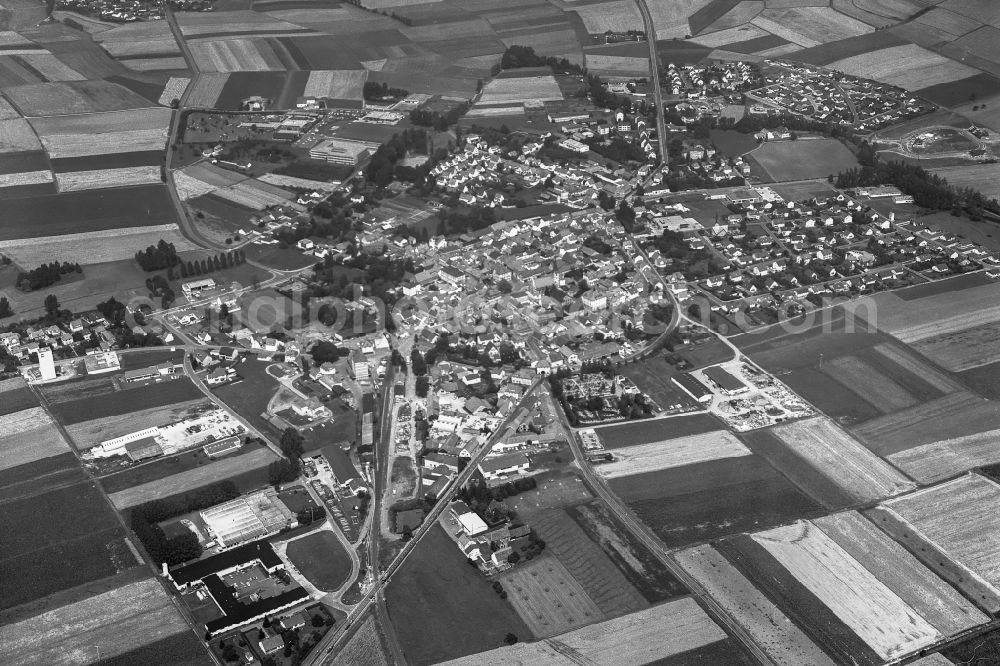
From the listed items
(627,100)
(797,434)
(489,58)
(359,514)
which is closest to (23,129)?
(489,58)

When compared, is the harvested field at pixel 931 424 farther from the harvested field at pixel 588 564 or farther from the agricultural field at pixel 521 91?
the agricultural field at pixel 521 91

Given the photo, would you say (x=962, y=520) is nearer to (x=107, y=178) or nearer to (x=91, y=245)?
(x=91, y=245)

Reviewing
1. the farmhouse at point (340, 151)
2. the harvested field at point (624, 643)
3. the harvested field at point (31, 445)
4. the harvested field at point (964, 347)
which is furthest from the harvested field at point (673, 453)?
the farmhouse at point (340, 151)

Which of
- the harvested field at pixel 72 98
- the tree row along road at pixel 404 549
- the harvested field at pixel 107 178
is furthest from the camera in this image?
the harvested field at pixel 72 98

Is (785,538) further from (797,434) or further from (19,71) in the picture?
(19,71)

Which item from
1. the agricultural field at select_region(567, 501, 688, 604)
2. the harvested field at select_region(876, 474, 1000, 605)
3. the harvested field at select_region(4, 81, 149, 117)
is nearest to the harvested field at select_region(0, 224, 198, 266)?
the harvested field at select_region(4, 81, 149, 117)

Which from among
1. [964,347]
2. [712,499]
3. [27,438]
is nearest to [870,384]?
[964,347]

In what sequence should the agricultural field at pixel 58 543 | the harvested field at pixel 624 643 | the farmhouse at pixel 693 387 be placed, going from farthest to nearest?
the farmhouse at pixel 693 387, the agricultural field at pixel 58 543, the harvested field at pixel 624 643
